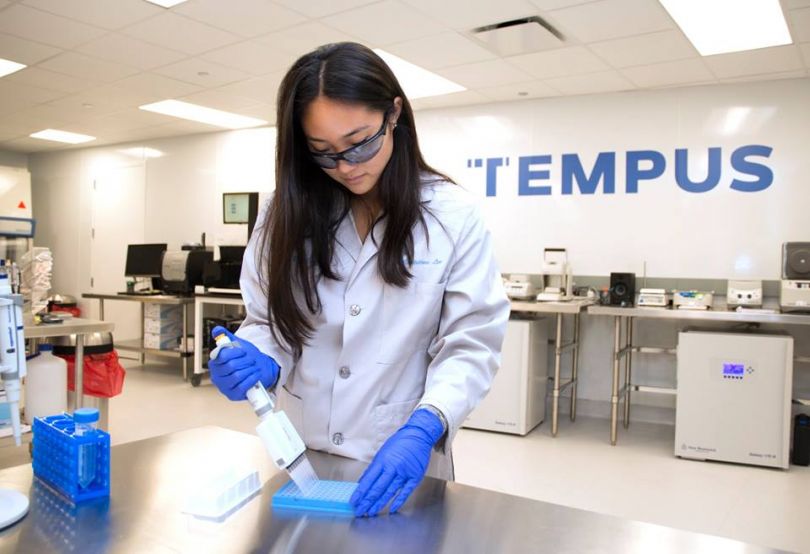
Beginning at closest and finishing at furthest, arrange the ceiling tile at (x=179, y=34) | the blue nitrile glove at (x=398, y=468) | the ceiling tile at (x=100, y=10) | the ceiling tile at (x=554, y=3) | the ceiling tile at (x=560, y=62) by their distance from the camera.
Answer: the blue nitrile glove at (x=398, y=468)
the ceiling tile at (x=554, y=3)
the ceiling tile at (x=100, y=10)
the ceiling tile at (x=179, y=34)
the ceiling tile at (x=560, y=62)

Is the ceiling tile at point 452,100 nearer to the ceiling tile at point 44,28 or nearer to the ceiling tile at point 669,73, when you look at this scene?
the ceiling tile at point 669,73

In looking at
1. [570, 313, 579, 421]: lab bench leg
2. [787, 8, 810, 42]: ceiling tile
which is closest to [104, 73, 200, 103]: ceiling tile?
[570, 313, 579, 421]: lab bench leg

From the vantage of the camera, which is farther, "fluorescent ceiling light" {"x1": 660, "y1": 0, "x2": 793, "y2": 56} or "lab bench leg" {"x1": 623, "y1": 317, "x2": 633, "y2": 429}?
Answer: "lab bench leg" {"x1": 623, "y1": 317, "x2": 633, "y2": 429}

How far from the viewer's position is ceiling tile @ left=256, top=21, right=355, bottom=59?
3793mm

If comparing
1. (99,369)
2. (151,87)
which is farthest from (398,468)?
(151,87)

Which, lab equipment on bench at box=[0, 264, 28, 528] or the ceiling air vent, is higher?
the ceiling air vent

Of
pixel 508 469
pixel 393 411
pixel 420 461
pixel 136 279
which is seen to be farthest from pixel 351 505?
pixel 136 279

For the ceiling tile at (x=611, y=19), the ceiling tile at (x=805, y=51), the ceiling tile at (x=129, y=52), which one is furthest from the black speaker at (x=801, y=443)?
the ceiling tile at (x=129, y=52)

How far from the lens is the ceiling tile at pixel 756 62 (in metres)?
3.85

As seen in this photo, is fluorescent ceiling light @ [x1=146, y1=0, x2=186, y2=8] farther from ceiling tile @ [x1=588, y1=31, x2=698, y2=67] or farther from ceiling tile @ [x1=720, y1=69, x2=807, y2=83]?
ceiling tile @ [x1=720, y1=69, x2=807, y2=83]

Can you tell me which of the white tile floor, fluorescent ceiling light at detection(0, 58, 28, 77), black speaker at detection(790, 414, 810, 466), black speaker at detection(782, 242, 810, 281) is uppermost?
fluorescent ceiling light at detection(0, 58, 28, 77)

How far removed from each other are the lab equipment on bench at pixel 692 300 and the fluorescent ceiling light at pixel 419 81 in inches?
87.4

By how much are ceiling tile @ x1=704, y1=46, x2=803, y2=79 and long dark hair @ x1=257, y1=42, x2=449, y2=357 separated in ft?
11.4

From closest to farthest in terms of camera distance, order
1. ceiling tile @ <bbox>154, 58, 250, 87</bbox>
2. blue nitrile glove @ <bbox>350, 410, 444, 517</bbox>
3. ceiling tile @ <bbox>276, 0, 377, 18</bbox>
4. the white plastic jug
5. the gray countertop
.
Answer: the gray countertop < blue nitrile glove @ <bbox>350, 410, 444, 517</bbox> < the white plastic jug < ceiling tile @ <bbox>276, 0, 377, 18</bbox> < ceiling tile @ <bbox>154, 58, 250, 87</bbox>
